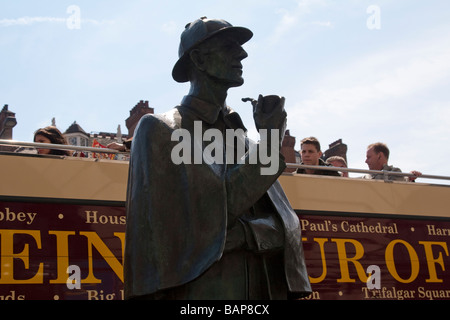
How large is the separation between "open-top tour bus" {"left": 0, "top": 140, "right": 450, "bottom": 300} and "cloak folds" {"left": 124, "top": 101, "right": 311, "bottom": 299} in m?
4.76

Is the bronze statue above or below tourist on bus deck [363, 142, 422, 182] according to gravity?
below

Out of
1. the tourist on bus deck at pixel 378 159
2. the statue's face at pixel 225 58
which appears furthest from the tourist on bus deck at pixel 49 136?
the statue's face at pixel 225 58

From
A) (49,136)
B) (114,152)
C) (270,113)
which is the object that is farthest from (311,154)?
(270,113)

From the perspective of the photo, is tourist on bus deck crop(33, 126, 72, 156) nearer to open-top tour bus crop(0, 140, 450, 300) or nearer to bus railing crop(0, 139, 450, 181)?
open-top tour bus crop(0, 140, 450, 300)

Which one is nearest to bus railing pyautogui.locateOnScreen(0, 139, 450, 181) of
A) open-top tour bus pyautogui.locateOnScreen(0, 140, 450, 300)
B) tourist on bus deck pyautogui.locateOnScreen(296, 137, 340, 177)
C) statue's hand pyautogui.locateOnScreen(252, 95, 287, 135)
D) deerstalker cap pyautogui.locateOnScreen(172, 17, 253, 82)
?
open-top tour bus pyautogui.locateOnScreen(0, 140, 450, 300)

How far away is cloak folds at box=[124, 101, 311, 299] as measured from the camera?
3000 mm

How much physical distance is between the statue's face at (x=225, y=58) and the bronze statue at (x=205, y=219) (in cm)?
4

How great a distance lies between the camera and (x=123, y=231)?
8258mm

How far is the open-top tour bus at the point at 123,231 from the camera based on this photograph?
775 cm

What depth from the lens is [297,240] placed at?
3.28 metres

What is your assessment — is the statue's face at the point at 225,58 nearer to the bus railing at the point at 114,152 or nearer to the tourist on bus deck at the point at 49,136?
the bus railing at the point at 114,152

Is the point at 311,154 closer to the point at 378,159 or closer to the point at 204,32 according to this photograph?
the point at 378,159
